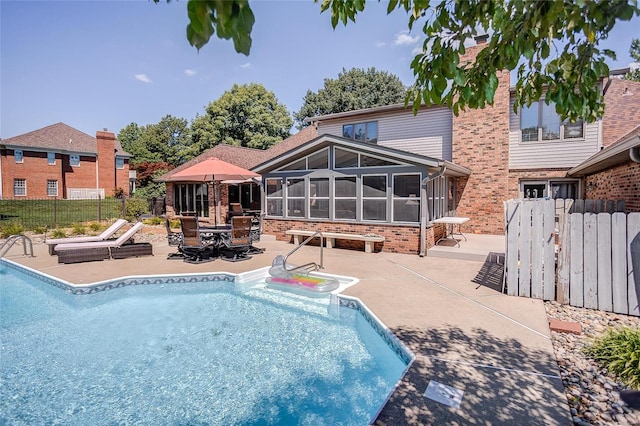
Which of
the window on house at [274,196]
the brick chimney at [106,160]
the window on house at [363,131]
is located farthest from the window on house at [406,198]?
the brick chimney at [106,160]

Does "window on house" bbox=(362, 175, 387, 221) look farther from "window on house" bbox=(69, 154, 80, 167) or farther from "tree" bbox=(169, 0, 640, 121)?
"window on house" bbox=(69, 154, 80, 167)

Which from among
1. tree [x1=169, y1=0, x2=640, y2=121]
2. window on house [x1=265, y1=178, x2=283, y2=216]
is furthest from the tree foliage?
tree [x1=169, y1=0, x2=640, y2=121]

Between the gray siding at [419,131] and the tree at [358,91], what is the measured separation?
71.6 ft

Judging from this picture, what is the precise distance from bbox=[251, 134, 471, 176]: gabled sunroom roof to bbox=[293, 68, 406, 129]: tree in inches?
990

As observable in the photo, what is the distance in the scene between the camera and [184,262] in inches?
382

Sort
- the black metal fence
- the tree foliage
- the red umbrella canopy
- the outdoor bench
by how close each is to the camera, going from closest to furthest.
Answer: the red umbrella canopy → the outdoor bench → the black metal fence → the tree foliage

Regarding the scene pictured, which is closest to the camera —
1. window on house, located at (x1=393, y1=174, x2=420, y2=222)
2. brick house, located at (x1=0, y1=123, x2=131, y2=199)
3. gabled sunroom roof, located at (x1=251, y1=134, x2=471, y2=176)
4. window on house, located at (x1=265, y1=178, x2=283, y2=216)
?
gabled sunroom roof, located at (x1=251, y1=134, x2=471, y2=176)

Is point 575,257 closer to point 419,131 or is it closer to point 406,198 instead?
point 406,198

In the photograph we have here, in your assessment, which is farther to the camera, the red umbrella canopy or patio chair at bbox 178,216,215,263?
the red umbrella canopy

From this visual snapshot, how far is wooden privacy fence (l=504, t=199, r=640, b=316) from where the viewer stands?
5.39 metres

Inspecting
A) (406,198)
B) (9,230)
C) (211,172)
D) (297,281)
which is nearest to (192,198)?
(9,230)

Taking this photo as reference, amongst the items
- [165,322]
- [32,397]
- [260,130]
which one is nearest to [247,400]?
[32,397]

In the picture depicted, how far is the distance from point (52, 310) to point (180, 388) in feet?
14.2

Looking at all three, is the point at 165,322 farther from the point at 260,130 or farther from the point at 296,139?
the point at 260,130
